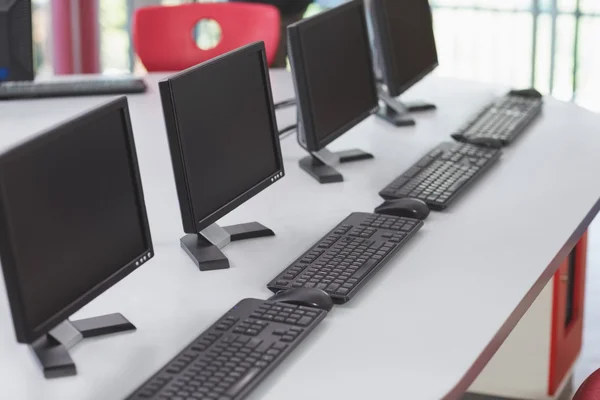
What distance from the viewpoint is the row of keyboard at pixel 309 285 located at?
161 cm

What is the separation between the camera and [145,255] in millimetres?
1888

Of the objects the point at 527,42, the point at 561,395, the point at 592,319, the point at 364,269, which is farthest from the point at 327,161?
the point at 527,42

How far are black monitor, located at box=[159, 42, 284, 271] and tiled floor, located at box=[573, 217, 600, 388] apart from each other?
129 cm

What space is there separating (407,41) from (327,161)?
0.61 metres

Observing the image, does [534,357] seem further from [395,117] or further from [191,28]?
[191,28]

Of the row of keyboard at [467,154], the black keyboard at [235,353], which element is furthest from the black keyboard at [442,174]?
the black keyboard at [235,353]

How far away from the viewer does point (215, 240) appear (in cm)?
218

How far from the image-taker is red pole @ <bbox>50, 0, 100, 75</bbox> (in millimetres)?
4883

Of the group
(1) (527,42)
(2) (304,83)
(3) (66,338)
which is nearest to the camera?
(3) (66,338)

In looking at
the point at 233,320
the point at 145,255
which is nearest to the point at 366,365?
the point at 233,320

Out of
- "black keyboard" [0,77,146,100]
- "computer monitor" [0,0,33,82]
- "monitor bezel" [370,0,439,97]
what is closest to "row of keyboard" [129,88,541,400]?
"monitor bezel" [370,0,439,97]

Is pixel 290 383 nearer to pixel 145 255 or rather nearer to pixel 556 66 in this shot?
pixel 145 255

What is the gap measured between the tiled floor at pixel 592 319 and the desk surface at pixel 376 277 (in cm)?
72

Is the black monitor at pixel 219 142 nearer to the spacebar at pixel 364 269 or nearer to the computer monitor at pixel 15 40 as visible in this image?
the spacebar at pixel 364 269
